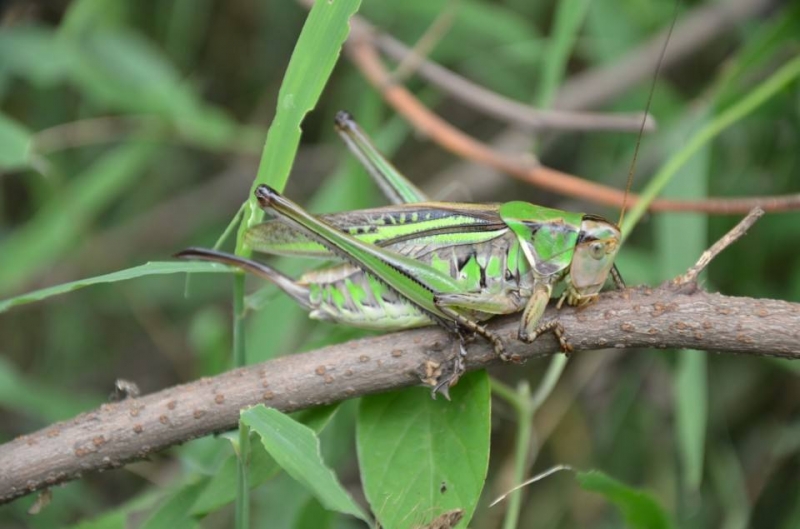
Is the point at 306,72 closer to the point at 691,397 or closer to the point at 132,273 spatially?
the point at 132,273

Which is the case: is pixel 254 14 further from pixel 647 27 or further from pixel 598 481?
pixel 598 481

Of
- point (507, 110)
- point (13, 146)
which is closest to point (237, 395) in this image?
point (13, 146)

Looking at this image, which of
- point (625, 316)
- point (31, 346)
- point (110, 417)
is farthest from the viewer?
point (31, 346)

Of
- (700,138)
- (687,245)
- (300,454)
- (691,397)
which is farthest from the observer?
(687,245)

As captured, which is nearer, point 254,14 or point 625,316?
point 625,316

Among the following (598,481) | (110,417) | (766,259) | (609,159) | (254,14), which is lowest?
(598,481)

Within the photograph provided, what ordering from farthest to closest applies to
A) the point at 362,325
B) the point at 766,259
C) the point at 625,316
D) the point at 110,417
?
the point at 766,259
the point at 362,325
the point at 110,417
the point at 625,316

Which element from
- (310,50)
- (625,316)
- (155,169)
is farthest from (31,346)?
(625,316)

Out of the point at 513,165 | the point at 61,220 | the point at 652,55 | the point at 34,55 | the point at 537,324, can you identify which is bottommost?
the point at 537,324

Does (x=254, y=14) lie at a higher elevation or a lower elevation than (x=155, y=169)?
higher
